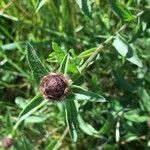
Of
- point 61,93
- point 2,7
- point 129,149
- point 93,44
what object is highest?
point 2,7

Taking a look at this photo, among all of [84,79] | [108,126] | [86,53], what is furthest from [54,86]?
[108,126]

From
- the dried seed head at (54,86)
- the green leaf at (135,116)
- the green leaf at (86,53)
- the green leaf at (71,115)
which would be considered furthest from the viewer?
the green leaf at (135,116)

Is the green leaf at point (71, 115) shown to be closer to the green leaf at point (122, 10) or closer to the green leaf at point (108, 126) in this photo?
the green leaf at point (122, 10)

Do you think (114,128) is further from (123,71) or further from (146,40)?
(146,40)

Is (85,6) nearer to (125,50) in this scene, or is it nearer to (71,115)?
(125,50)

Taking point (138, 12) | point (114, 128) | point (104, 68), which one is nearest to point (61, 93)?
point (138, 12)

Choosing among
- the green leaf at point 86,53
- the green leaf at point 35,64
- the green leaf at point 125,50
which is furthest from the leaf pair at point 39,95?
the green leaf at point 125,50
